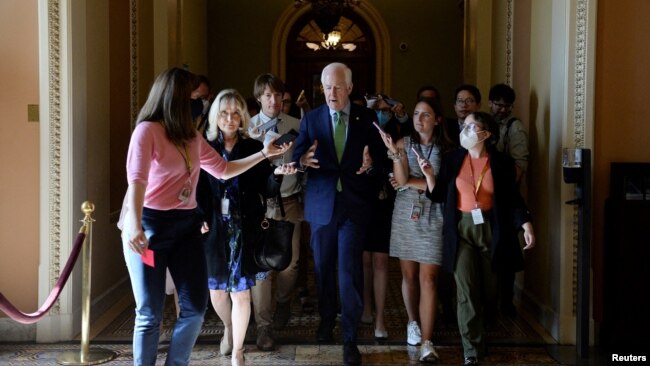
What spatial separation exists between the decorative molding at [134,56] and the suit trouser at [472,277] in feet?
11.5

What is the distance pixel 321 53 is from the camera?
12.0 meters

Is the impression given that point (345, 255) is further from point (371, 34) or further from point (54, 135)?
point (371, 34)

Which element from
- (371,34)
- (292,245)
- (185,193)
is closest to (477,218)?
(292,245)

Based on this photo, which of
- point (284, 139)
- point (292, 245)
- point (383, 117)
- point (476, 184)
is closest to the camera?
point (284, 139)

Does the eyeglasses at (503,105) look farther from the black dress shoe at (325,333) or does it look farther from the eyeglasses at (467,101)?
the black dress shoe at (325,333)

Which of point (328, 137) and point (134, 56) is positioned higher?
point (134, 56)

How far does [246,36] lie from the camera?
465 inches

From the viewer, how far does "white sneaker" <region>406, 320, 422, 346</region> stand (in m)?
5.06

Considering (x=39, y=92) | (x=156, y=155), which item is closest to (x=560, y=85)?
(x=156, y=155)

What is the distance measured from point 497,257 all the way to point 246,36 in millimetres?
8195

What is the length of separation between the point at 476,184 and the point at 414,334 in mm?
1212

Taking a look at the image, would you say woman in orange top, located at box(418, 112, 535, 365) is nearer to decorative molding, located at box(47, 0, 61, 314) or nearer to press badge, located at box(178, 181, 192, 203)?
press badge, located at box(178, 181, 192, 203)

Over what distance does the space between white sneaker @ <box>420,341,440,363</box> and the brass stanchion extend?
6.76ft

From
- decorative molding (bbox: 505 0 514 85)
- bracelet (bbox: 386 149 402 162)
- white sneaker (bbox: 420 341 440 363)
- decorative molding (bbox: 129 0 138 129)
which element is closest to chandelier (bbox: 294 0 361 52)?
decorative molding (bbox: 505 0 514 85)
